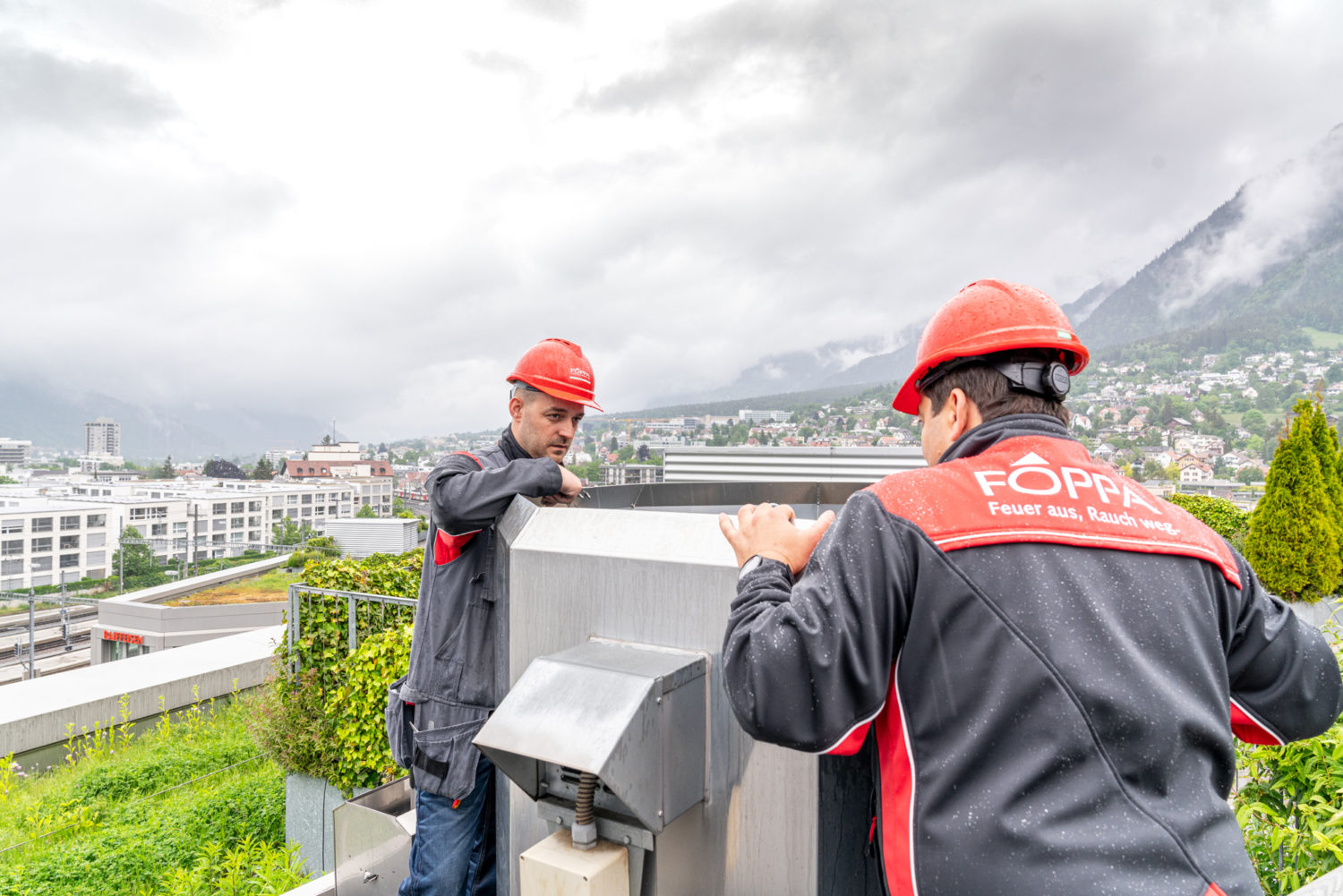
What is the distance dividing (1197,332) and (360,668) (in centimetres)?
11036

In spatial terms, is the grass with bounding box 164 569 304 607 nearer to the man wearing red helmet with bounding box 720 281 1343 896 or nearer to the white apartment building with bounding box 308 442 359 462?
the man wearing red helmet with bounding box 720 281 1343 896

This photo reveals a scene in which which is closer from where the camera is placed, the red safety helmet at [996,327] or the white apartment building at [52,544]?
the red safety helmet at [996,327]

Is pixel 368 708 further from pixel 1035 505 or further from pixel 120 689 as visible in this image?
pixel 120 689

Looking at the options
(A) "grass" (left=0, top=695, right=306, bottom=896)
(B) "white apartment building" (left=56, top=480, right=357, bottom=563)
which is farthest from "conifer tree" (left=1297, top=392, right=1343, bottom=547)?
(B) "white apartment building" (left=56, top=480, right=357, bottom=563)

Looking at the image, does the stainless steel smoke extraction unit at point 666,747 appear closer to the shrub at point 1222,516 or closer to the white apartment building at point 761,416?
the shrub at point 1222,516

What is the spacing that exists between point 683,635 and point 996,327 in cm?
89

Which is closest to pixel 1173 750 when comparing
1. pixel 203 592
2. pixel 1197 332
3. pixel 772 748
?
pixel 772 748

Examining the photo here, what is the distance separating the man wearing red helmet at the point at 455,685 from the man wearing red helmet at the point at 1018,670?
132 centimetres

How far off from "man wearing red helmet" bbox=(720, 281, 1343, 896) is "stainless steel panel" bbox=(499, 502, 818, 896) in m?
0.42

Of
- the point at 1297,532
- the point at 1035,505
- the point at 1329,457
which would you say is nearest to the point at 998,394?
the point at 1035,505

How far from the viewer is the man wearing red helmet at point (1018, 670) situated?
39.4 inches

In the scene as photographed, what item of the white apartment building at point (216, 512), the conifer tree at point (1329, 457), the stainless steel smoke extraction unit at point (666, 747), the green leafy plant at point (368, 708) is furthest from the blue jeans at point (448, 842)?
the white apartment building at point (216, 512)

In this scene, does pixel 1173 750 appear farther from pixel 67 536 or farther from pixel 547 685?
pixel 67 536

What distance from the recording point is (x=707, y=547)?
5.53ft
